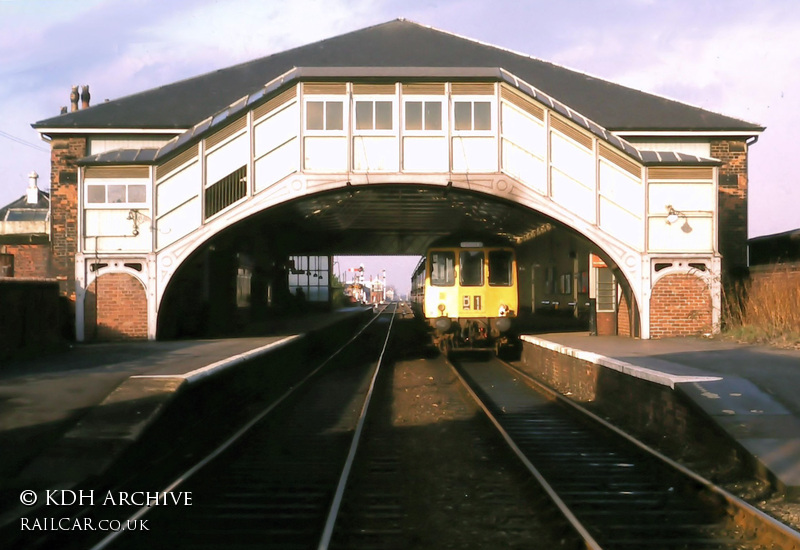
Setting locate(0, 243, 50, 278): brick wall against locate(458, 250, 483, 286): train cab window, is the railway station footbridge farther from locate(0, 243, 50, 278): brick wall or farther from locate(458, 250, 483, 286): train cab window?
locate(0, 243, 50, 278): brick wall

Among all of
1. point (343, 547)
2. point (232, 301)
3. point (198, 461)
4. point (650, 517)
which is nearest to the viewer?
point (343, 547)

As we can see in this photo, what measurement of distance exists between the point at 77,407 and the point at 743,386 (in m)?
7.94

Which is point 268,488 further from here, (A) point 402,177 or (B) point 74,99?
(B) point 74,99

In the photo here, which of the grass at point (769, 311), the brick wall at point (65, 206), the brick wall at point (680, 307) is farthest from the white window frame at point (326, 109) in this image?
the grass at point (769, 311)

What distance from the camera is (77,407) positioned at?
30.3ft

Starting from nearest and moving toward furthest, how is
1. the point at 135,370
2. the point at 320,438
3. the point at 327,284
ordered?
1. the point at 320,438
2. the point at 135,370
3. the point at 327,284

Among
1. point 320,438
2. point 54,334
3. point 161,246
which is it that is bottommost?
point 320,438

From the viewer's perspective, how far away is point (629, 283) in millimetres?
18891

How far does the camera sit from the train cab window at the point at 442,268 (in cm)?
2009

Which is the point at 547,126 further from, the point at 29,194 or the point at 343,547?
the point at 29,194

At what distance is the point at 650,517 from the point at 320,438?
4720 mm

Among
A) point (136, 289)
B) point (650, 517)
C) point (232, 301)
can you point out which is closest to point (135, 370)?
point (136, 289)

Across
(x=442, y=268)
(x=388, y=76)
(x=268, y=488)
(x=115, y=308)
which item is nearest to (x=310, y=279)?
(x=442, y=268)

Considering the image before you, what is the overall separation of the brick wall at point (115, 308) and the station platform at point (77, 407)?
3.61 meters
